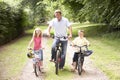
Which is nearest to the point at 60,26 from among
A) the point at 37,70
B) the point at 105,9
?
the point at 37,70

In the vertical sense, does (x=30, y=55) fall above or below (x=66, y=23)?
below

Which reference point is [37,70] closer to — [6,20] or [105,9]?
→ [6,20]

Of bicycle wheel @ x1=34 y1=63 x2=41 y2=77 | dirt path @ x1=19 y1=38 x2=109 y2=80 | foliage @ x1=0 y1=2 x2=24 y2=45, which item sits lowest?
dirt path @ x1=19 y1=38 x2=109 y2=80

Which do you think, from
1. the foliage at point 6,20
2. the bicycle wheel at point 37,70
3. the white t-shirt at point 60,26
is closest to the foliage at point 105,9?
the foliage at point 6,20

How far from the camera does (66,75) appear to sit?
1037cm

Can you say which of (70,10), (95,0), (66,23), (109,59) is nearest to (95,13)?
(95,0)

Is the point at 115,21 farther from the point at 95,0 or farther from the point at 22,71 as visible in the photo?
the point at 22,71

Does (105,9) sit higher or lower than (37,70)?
higher

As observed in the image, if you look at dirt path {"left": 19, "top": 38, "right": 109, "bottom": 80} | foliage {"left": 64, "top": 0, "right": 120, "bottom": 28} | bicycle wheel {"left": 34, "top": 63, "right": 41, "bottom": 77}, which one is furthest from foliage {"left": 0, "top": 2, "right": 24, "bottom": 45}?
bicycle wheel {"left": 34, "top": 63, "right": 41, "bottom": 77}

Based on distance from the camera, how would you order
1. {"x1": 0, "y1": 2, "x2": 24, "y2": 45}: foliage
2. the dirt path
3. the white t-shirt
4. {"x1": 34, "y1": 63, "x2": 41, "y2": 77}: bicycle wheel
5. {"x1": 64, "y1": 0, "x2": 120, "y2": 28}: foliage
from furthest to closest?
{"x1": 64, "y1": 0, "x2": 120, "y2": 28}: foliage, {"x1": 0, "y1": 2, "x2": 24, "y2": 45}: foliage, the white t-shirt, {"x1": 34, "y1": 63, "x2": 41, "y2": 77}: bicycle wheel, the dirt path

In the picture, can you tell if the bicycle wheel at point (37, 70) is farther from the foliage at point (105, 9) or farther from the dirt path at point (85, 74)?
the foliage at point (105, 9)

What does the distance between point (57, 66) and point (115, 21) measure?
1153 cm

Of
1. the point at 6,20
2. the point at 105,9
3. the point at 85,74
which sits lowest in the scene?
the point at 85,74

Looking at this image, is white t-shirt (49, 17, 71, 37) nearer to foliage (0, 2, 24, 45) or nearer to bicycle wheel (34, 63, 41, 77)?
bicycle wheel (34, 63, 41, 77)
